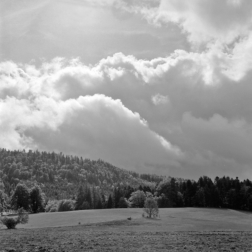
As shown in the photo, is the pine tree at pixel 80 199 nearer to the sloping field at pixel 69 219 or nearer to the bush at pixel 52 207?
the bush at pixel 52 207

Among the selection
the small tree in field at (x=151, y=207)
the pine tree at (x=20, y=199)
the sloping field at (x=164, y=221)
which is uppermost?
the pine tree at (x=20, y=199)

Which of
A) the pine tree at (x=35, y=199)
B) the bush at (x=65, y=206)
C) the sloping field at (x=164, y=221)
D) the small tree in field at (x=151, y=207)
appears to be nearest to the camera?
the sloping field at (x=164, y=221)

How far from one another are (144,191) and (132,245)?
158 metres

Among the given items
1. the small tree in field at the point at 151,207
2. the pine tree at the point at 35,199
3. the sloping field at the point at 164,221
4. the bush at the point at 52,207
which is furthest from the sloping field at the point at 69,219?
the bush at the point at 52,207

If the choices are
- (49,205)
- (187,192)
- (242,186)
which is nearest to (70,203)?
(49,205)

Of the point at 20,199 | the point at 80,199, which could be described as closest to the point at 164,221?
the point at 20,199

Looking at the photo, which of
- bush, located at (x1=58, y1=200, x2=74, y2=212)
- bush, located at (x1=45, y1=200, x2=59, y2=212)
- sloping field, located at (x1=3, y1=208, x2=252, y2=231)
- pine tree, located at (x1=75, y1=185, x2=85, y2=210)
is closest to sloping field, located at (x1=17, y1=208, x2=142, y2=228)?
sloping field, located at (x1=3, y1=208, x2=252, y2=231)

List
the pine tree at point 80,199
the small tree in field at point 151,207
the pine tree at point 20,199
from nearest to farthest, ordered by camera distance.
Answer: the small tree in field at point 151,207 → the pine tree at point 20,199 → the pine tree at point 80,199

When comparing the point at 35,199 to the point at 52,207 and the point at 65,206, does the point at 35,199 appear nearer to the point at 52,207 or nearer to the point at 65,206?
the point at 65,206

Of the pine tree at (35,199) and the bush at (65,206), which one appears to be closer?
the pine tree at (35,199)

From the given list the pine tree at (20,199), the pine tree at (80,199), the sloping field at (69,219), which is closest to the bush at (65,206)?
the pine tree at (80,199)

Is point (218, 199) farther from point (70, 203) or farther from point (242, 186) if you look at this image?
point (70, 203)

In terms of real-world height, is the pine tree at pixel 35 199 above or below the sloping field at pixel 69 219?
above

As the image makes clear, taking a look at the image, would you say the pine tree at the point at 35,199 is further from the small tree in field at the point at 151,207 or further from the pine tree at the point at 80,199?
the small tree in field at the point at 151,207
